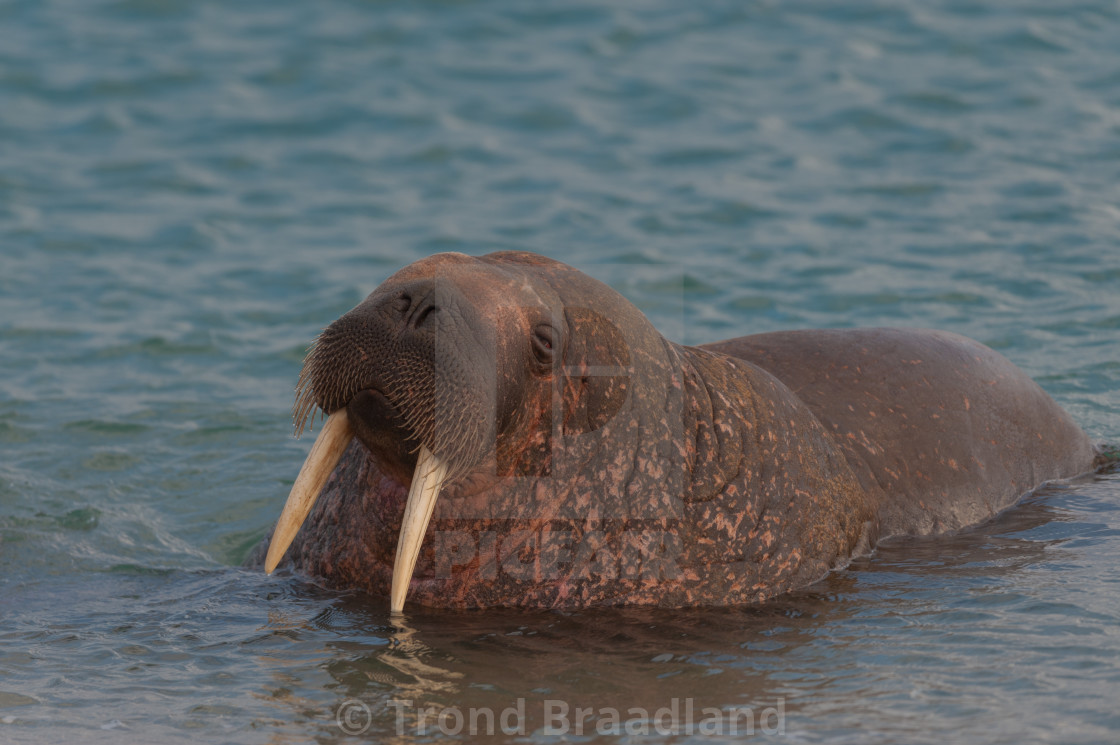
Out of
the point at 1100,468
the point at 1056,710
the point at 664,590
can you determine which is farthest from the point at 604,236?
the point at 1056,710

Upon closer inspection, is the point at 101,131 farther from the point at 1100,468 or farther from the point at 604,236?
the point at 1100,468

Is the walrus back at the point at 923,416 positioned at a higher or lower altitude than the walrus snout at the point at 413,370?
lower

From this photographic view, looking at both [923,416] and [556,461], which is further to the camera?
[923,416]

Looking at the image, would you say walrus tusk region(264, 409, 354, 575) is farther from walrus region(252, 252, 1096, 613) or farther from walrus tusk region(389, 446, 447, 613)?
walrus tusk region(389, 446, 447, 613)

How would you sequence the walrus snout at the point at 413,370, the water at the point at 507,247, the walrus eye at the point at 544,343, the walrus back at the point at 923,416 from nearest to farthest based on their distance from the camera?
the walrus snout at the point at 413,370
the water at the point at 507,247
the walrus eye at the point at 544,343
the walrus back at the point at 923,416

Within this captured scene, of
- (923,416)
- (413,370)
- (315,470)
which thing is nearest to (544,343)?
(413,370)

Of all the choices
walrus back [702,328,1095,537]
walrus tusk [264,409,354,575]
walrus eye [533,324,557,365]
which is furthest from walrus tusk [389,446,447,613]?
walrus back [702,328,1095,537]

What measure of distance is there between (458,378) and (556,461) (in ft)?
2.36

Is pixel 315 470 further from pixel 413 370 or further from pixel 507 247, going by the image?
pixel 507 247

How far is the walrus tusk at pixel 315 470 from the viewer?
5.62 meters

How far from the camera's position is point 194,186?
53.4ft

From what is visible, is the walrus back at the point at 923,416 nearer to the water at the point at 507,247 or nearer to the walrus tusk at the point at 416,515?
the water at the point at 507,247

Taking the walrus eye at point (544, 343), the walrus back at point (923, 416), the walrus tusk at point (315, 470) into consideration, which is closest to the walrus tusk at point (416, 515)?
the walrus tusk at point (315, 470)

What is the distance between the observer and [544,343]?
5773 millimetres
